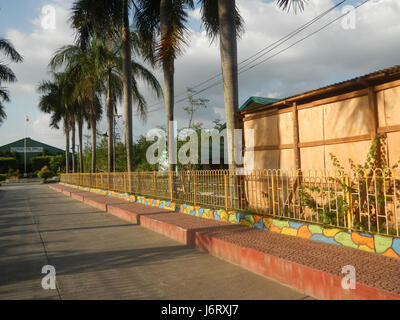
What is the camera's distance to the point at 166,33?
393 inches

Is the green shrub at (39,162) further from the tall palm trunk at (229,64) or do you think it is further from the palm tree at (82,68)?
the tall palm trunk at (229,64)

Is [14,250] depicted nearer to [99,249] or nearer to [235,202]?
[99,249]

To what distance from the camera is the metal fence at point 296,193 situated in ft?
16.0

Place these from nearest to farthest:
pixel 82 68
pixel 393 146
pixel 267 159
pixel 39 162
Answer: pixel 393 146 < pixel 267 159 < pixel 82 68 < pixel 39 162

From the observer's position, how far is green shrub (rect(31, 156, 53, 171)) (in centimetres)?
6538

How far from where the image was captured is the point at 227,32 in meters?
8.36

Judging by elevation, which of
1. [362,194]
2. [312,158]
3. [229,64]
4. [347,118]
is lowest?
[362,194]

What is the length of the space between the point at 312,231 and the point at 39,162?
69167mm

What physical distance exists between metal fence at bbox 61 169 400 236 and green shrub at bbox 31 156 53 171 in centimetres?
5835

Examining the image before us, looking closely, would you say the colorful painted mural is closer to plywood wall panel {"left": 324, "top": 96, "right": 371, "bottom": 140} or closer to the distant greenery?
plywood wall panel {"left": 324, "top": 96, "right": 371, "bottom": 140}

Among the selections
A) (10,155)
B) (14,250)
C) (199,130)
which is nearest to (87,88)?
(199,130)

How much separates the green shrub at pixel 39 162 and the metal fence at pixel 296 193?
191ft

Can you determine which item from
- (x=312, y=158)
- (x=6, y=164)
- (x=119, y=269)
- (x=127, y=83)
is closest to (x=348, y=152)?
(x=312, y=158)

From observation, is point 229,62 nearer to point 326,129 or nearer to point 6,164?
point 326,129
